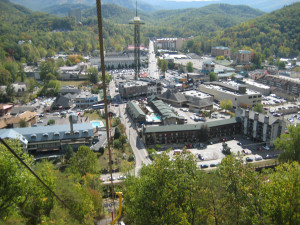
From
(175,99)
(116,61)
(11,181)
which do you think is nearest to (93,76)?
(116,61)

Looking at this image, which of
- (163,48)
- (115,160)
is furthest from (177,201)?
(163,48)

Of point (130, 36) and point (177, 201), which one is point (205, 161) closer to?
point (177, 201)

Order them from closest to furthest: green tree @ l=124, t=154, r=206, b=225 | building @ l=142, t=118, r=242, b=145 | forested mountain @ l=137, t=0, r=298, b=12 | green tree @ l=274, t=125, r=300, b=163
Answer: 1. green tree @ l=124, t=154, r=206, b=225
2. green tree @ l=274, t=125, r=300, b=163
3. building @ l=142, t=118, r=242, b=145
4. forested mountain @ l=137, t=0, r=298, b=12

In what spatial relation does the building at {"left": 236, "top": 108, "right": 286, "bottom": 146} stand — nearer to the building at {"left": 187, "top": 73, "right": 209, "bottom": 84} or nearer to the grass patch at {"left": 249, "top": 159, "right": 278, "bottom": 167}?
the grass patch at {"left": 249, "top": 159, "right": 278, "bottom": 167}

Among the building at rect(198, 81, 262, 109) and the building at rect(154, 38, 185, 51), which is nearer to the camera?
the building at rect(198, 81, 262, 109)

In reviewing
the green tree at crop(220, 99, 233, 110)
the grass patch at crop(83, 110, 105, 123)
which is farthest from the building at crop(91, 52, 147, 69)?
the green tree at crop(220, 99, 233, 110)

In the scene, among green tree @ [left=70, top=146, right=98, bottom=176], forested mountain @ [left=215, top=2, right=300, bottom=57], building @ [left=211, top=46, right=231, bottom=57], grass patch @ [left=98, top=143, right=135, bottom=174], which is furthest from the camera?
forested mountain @ [left=215, top=2, right=300, bottom=57]

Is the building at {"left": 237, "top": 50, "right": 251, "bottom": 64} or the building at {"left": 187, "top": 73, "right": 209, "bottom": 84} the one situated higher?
the building at {"left": 237, "top": 50, "right": 251, "bottom": 64}
